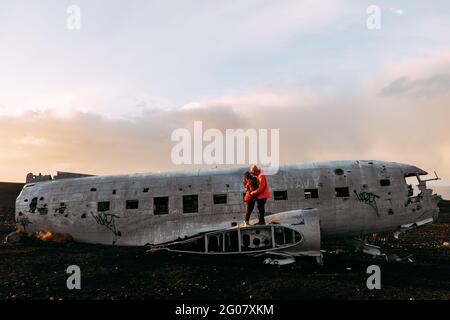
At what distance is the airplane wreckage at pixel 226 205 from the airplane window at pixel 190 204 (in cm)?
5

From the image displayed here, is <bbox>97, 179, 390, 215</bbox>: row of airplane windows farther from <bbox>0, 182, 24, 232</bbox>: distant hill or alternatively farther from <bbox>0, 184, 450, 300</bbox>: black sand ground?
<bbox>0, 182, 24, 232</bbox>: distant hill

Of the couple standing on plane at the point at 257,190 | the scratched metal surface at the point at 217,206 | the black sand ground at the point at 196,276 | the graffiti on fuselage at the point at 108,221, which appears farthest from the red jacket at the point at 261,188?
the graffiti on fuselage at the point at 108,221

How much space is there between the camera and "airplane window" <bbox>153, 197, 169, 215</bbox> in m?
18.4

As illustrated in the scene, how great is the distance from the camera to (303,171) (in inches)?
723

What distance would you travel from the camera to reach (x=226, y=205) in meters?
17.9

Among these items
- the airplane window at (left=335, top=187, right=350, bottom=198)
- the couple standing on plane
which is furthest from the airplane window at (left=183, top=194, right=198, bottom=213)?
the airplane window at (left=335, top=187, right=350, bottom=198)

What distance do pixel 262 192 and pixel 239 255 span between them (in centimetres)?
311

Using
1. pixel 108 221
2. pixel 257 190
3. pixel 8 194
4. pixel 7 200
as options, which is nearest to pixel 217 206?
pixel 257 190

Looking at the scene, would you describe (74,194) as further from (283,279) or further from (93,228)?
(283,279)

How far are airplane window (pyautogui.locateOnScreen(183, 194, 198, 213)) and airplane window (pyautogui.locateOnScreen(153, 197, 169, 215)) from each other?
97 centimetres

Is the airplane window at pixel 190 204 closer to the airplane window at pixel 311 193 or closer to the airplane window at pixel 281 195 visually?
the airplane window at pixel 281 195

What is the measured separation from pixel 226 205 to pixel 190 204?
6.16 feet

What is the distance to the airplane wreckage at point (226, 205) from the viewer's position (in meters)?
17.5
